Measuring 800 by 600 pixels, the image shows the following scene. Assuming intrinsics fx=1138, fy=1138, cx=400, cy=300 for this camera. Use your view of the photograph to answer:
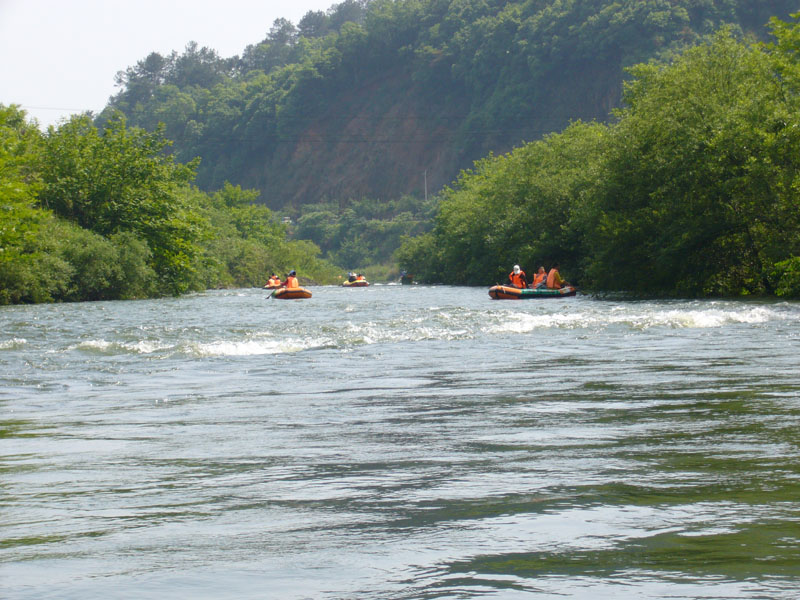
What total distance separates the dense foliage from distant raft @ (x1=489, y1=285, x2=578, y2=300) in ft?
57.1

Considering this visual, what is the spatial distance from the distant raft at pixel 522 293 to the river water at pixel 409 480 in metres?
25.2

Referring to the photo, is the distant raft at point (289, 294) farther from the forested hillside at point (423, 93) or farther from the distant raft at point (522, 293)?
the forested hillside at point (423, 93)

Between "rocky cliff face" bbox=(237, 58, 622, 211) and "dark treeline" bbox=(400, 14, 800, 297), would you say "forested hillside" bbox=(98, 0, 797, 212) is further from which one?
"dark treeline" bbox=(400, 14, 800, 297)

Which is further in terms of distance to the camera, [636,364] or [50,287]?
[50,287]

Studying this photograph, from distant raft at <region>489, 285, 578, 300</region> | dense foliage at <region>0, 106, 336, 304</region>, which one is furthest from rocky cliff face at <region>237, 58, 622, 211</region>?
distant raft at <region>489, 285, 578, 300</region>

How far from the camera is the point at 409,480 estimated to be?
20.9ft

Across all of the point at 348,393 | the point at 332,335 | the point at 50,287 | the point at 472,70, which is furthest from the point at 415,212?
the point at 348,393

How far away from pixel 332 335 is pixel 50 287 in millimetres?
27083

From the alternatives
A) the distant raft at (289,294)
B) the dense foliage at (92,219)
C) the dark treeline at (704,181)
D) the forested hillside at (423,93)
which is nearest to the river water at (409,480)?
the dark treeline at (704,181)

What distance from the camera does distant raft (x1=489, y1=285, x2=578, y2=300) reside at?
4056 centimetres

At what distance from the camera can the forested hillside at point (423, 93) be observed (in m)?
128

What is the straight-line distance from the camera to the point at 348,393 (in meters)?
11.8

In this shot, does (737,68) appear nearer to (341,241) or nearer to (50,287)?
(50,287)

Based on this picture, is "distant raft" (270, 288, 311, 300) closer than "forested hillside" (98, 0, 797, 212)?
Yes
